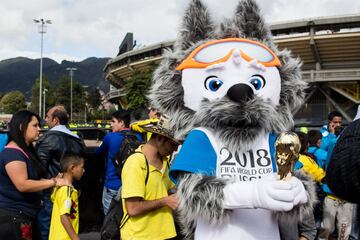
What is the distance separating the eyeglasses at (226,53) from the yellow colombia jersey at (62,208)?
1.54 meters

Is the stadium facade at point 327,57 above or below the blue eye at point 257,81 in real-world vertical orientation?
above

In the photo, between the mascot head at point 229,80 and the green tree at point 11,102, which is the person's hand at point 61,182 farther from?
the green tree at point 11,102

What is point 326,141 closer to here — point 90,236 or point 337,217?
point 337,217

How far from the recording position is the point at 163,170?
2855 millimetres

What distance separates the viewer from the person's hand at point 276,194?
5.77 ft

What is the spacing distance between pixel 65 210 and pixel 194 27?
174 centimetres

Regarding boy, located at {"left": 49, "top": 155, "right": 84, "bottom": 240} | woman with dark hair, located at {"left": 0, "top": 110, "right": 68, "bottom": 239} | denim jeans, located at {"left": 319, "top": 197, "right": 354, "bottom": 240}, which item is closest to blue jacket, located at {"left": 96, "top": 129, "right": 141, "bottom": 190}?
boy, located at {"left": 49, "top": 155, "right": 84, "bottom": 240}

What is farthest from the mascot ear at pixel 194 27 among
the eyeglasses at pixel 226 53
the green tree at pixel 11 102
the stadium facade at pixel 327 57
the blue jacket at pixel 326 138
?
the green tree at pixel 11 102

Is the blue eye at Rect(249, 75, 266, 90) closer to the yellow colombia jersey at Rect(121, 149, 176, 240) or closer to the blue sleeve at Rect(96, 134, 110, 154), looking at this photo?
the yellow colombia jersey at Rect(121, 149, 176, 240)

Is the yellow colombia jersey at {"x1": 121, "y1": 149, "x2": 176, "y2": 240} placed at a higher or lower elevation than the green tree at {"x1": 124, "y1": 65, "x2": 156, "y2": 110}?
lower

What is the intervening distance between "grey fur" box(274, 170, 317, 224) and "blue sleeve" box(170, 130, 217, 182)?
1.33ft

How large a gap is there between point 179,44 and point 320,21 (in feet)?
98.7

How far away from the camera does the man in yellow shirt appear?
258 cm

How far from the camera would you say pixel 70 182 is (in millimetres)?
3572
